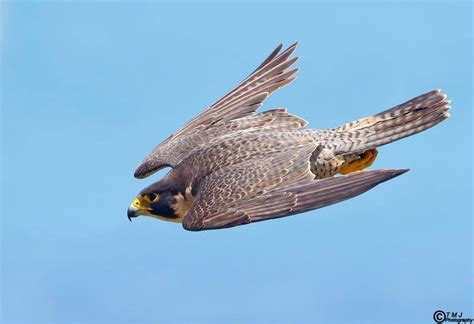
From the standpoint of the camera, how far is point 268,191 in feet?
38.8

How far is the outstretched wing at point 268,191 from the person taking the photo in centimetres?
1114

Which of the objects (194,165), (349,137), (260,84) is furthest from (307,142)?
(260,84)

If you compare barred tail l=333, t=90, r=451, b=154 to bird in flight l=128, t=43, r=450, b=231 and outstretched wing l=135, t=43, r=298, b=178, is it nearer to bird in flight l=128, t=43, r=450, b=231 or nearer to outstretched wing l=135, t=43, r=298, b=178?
bird in flight l=128, t=43, r=450, b=231

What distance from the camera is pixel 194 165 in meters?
13.2

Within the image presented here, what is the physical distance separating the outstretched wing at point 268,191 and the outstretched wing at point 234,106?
6.15 feet

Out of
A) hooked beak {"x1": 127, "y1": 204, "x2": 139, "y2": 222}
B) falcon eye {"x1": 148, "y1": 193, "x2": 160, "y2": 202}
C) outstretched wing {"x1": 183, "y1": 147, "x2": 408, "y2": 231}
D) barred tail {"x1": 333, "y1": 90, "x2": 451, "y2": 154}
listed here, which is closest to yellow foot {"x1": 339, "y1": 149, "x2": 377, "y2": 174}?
barred tail {"x1": 333, "y1": 90, "x2": 451, "y2": 154}

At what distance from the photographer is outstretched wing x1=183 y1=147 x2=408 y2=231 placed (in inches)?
439

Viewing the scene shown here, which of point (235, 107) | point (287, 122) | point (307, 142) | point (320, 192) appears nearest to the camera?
point (320, 192)

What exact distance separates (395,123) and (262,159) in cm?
180

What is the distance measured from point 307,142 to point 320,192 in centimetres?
166

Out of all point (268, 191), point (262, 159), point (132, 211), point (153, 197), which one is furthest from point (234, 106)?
point (268, 191)

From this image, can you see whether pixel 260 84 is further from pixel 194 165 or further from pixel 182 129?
pixel 194 165

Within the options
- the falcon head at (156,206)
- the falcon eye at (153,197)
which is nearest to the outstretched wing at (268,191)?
the falcon head at (156,206)

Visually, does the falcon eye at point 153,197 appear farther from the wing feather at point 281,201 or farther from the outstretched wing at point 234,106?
the wing feather at point 281,201
